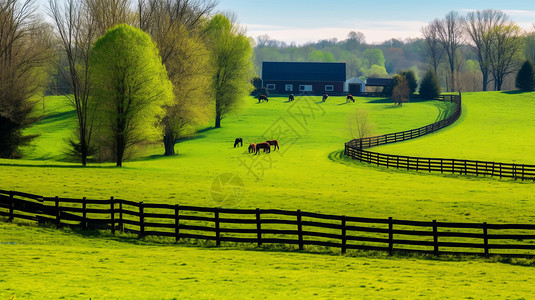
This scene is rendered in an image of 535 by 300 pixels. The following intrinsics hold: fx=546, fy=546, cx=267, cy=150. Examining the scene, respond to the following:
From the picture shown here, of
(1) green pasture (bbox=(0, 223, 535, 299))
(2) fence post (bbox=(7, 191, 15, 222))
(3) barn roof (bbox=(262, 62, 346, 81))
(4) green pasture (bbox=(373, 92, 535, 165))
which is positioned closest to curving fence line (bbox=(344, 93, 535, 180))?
(4) green pasture (bbox=(373, 92, 535, 165))

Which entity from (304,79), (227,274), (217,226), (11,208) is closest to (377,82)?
(304,79)

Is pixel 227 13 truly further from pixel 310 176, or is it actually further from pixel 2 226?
pixel 2 226

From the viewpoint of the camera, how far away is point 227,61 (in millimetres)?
67500

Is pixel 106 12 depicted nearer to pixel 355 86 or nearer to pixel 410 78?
pixel 410 78

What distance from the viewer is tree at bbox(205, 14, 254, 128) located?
67250mm

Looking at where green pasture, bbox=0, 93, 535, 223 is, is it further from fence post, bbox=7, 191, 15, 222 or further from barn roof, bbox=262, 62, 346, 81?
barn roof, bbox=262, 62, 346, 81

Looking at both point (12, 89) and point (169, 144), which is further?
point (169, 144)

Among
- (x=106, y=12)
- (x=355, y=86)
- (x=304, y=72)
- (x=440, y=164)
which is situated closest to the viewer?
(x=440, y=164)

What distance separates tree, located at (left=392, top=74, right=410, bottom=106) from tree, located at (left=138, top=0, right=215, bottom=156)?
3963 cm

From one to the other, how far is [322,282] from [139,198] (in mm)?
15109

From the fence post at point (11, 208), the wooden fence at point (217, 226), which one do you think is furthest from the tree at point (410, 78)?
the fence post at point (11, 208)

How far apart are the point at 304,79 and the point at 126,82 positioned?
68877 millimetres

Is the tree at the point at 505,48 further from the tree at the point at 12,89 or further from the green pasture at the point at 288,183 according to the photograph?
the tree at the point at 12,89

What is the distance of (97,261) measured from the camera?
14.6m
